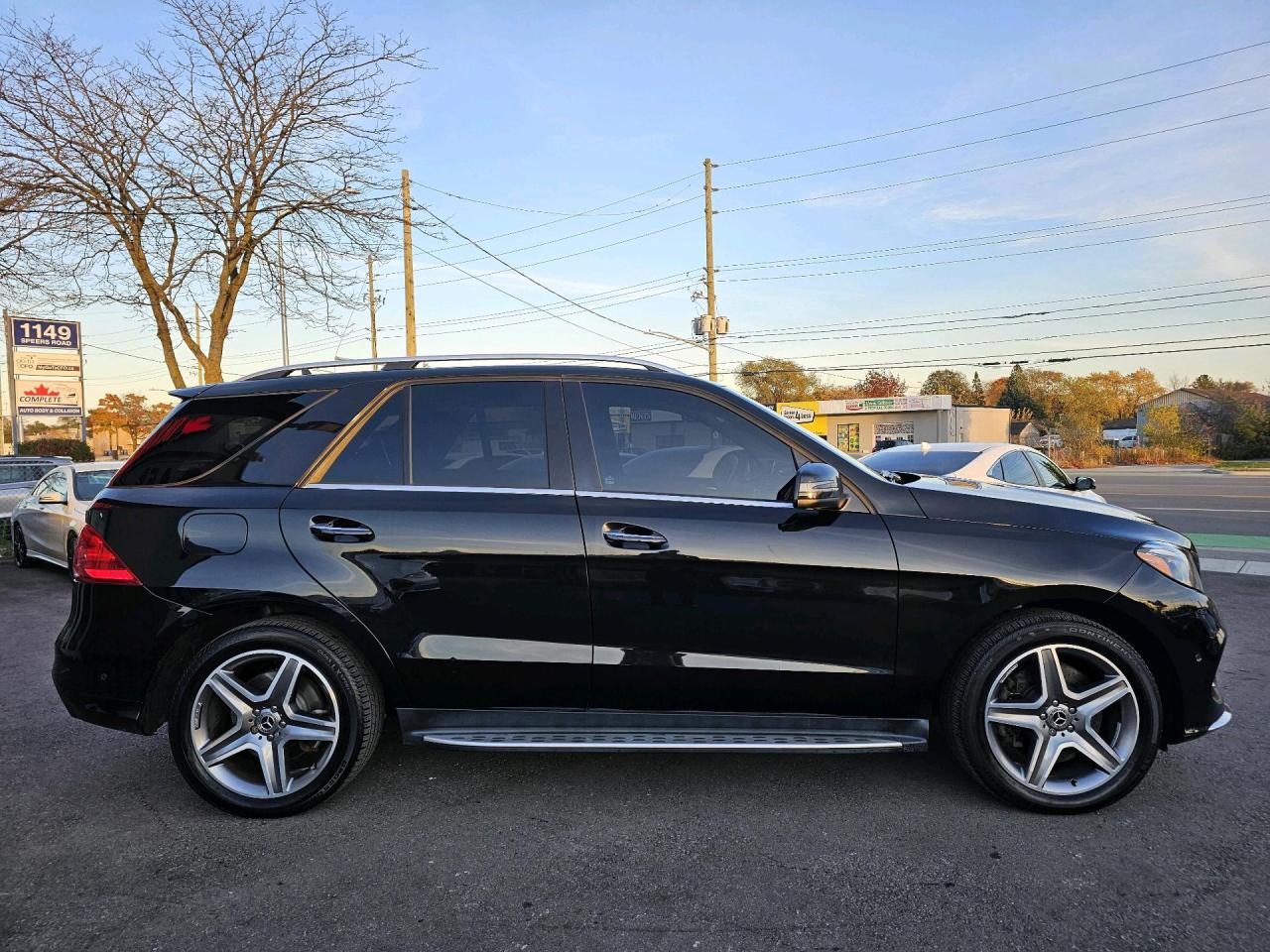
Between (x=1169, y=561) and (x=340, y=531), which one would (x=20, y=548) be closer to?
(x=340, y=531)

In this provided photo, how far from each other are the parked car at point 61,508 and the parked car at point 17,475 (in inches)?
87.6

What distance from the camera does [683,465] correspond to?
3.25m

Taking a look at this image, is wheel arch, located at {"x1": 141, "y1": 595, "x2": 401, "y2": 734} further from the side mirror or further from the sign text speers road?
the sign text speers road

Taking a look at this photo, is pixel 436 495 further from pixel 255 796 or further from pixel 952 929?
pixel 952 929

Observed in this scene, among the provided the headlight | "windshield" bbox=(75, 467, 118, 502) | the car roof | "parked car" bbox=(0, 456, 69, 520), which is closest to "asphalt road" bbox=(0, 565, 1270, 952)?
the headlight

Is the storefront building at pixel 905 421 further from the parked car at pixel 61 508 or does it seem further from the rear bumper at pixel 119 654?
the rear bumper at pixel 119 654

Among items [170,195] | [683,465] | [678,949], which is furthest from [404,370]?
[170,195]

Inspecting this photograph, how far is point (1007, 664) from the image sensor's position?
3057 millimetres

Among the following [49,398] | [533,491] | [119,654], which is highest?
[49,398]

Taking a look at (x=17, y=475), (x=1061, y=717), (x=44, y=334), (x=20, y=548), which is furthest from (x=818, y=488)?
(x=44, y=334)

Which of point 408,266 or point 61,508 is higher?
point 408,266

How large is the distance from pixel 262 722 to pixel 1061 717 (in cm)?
307

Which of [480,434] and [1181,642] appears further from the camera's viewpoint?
[480,434]

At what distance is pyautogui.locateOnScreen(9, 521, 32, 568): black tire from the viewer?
34.0 ft
